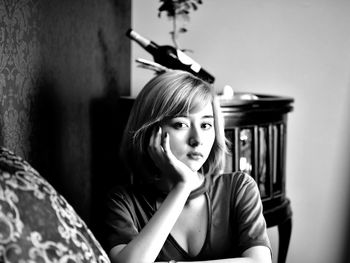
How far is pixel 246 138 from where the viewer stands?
82.4 inches

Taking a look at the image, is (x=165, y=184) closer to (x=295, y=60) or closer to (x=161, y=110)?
(x=161, y=110)

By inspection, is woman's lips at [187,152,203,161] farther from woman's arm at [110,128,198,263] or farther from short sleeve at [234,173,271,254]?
short sleeve at [234,173,271,254]

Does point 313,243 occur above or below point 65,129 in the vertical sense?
below

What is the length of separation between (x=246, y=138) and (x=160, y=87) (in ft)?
2.53

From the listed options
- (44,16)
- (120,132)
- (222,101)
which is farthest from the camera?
(120,132)

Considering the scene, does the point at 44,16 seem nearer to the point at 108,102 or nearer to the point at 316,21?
the point at 108,102

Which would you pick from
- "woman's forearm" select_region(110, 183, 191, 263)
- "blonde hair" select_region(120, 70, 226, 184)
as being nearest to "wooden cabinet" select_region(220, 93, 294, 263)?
"blonde hair" select_region(120, 70, 226, 184)

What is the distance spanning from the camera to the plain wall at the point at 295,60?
2822mm

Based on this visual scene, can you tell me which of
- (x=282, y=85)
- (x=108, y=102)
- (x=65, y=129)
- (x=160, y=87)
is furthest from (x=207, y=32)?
(x=160, y=87)

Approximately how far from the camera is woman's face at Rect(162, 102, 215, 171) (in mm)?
1368

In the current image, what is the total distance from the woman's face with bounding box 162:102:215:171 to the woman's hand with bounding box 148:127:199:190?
2 cm

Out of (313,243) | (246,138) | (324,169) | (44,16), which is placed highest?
(44,16)

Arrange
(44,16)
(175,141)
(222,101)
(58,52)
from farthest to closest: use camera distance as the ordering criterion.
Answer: (222,101) < (58,52) < (44,16) < (175,141)

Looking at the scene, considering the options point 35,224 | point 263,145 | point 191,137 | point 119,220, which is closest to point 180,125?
point 191,137
